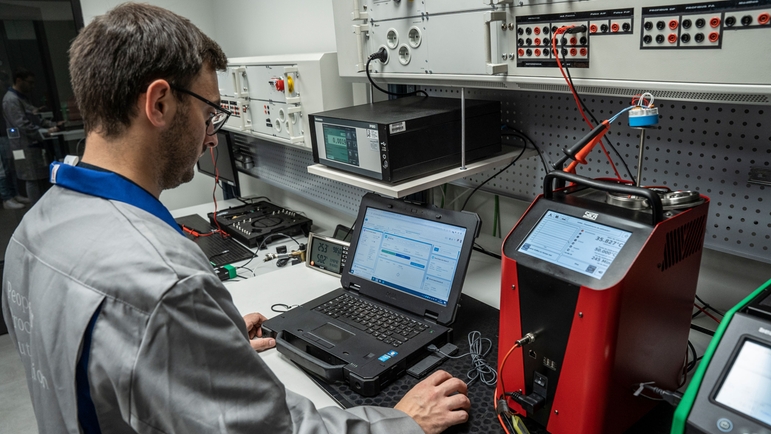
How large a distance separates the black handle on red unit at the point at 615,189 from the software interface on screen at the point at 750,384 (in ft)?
0.70

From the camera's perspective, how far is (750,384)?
2.02 ft

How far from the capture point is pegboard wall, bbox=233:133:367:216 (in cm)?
218

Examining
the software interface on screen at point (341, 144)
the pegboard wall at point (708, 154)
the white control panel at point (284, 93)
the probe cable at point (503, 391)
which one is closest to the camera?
the probe cable at point (503, 391)

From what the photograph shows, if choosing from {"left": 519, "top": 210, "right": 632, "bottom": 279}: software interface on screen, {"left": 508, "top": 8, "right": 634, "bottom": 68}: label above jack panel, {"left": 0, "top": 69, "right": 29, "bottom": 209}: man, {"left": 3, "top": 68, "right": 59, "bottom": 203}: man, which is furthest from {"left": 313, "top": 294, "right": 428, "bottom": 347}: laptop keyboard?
{"left": 0, "top": 69, "right": 29, "bottom": 209}: man

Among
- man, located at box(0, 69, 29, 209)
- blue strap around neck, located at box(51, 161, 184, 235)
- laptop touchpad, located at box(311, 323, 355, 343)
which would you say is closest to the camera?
blue strap around neck, located at box(51, 161, 184, 235)

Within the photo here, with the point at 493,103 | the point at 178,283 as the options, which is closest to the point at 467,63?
the point at 493,103

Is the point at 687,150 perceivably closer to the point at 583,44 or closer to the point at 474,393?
the point at 583,44

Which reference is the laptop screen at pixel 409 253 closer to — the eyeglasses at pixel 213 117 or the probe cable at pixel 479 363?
the probe cable at pixel 479 363

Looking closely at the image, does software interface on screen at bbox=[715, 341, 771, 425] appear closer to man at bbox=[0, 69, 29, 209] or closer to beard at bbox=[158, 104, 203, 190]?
beard at bbox=[158, 104, 203, 190]

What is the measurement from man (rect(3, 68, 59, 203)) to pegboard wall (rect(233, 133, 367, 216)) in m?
1.53

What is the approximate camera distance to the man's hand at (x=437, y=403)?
954mm

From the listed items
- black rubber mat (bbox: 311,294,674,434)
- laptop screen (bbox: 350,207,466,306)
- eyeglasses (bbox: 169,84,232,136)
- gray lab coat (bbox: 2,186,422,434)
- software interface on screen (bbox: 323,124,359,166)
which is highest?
eyeglasses (bbox: 169,84,232,136)

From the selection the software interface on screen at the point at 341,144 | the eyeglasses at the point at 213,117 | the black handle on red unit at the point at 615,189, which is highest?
the eyeglasses at the point at 213,117

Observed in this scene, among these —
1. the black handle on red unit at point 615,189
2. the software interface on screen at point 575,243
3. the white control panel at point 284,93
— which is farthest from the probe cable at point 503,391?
the white control panel at point 284,93
